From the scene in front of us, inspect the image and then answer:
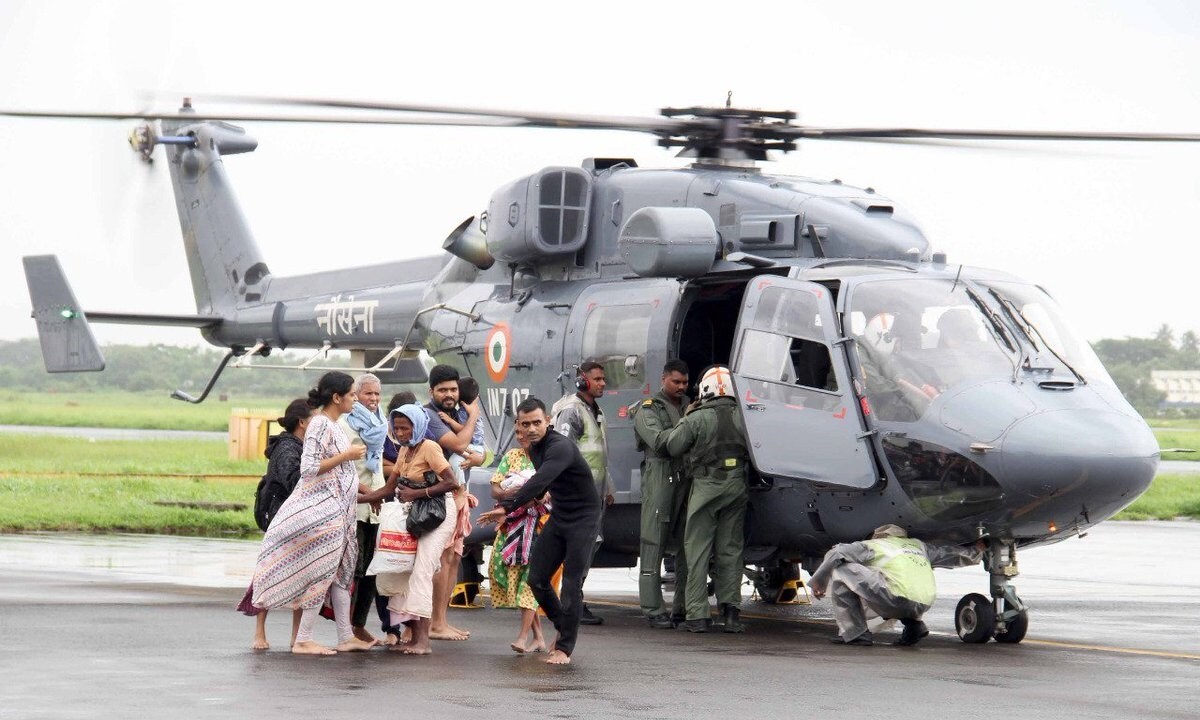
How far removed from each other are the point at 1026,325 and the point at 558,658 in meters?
4.15

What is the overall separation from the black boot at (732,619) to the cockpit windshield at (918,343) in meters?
1.82

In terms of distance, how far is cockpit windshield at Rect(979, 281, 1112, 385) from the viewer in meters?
11.9

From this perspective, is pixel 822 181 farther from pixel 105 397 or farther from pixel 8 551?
pixel 105 397

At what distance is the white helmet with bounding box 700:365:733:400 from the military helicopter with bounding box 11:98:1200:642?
99 millimetres

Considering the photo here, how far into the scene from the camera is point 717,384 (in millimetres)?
12453

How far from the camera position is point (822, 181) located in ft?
45.9

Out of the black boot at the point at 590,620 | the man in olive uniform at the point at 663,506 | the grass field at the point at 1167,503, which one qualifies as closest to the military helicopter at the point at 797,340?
the man in olive uniform at the point at 663,506

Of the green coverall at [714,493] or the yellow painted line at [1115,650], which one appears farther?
the green coverall at [714,493]

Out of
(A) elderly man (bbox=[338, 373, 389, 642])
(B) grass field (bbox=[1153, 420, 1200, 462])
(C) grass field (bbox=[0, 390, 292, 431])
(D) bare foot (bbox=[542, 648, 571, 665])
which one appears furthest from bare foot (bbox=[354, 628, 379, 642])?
(B) grass field (bbox=[1153, 420, 1200, 462])

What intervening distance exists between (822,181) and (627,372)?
7.42ft

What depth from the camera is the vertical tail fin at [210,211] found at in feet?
71.3

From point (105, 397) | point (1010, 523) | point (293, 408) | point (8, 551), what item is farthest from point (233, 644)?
point (105, 397)

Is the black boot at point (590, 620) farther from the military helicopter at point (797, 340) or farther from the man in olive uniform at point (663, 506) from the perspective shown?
the military helicopter at point (797, 340)

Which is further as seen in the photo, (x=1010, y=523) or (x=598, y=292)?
(x=598, y=292)
